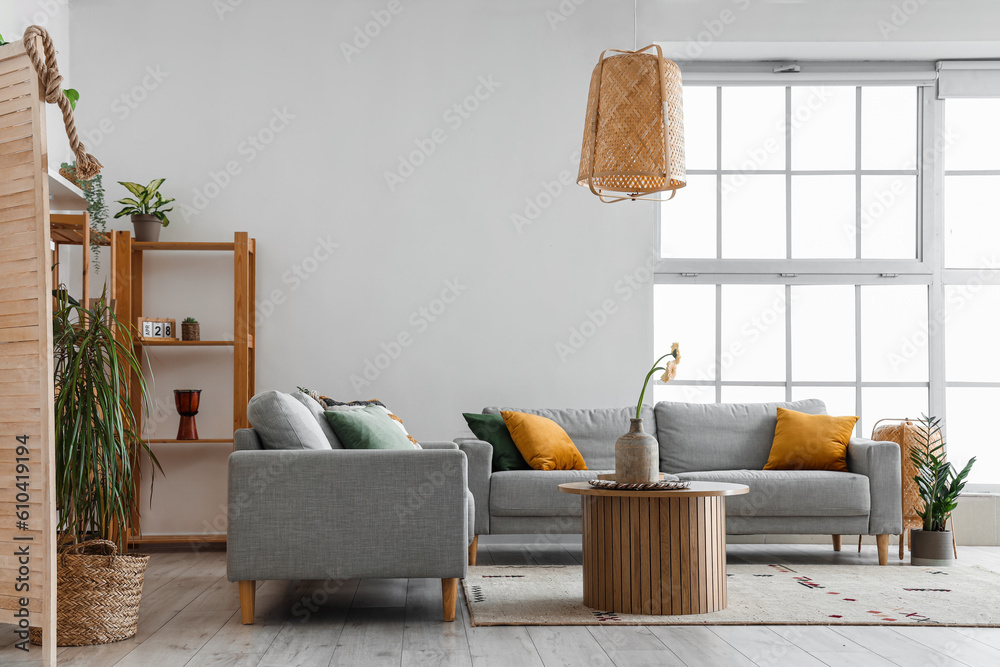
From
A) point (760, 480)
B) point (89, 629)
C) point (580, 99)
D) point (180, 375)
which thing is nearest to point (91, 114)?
point (180, 375)

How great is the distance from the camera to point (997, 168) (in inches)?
218

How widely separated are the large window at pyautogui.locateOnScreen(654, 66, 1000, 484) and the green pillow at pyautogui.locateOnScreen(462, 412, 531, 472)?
135cm

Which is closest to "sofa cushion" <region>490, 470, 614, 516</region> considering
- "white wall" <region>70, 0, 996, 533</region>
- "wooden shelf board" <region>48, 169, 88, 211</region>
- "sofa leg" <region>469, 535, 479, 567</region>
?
"sofa leg" <region>469, 535, 479, 567</region>

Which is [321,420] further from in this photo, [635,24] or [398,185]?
[635,24]

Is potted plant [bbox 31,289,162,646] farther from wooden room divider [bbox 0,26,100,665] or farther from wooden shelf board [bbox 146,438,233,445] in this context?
wooden shelf board [bbox 146,438,233,445]

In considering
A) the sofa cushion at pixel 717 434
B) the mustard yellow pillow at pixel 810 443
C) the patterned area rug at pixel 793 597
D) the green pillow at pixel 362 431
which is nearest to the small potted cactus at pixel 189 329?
the green pillow at pixel 362 431

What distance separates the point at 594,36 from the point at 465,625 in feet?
12.2

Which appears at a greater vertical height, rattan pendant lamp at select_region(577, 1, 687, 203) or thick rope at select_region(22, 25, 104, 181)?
rattan pendant lamp at select_region(577, 1, 687, 203)

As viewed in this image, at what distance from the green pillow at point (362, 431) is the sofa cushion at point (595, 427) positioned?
123cm

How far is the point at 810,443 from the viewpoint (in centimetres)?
449

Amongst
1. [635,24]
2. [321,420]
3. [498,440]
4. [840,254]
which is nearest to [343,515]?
[321,420]

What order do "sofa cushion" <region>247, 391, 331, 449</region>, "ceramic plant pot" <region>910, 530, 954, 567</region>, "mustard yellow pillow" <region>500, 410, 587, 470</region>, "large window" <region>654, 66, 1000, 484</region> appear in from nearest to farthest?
"sofa cushion" <region>247, 391, 331, 449</region> → "ceramic plant pot" <region>910, 530, 954, 567</region> → "mustard yellow pillow" <region>500, 410, 587, 470</region> → "large window" <region>654, 66, 1000, 484</region>

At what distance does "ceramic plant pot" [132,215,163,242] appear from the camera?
15.8 ft

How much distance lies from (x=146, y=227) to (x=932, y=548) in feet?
14.9
